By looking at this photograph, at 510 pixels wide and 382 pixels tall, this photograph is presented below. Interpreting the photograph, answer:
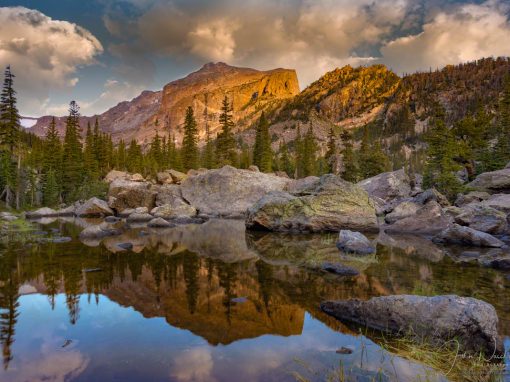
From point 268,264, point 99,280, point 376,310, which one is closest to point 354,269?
point 268,264

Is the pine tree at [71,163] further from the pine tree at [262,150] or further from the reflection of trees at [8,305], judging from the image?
the reflection of trees at [8,305]

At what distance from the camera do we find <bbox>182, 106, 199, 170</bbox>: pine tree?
7394cm

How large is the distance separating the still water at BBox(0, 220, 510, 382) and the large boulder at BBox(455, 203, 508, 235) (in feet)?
17.9

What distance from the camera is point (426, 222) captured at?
2320cm

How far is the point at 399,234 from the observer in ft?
76.9

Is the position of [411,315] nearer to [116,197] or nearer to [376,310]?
[376,310]

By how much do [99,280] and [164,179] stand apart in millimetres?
55682

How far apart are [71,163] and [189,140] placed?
2268 cm

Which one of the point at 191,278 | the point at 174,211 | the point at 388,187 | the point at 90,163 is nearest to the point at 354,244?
the point at 191,278

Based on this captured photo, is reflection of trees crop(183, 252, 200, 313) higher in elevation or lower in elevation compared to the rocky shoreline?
lower

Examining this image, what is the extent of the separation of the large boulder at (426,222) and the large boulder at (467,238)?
303cm

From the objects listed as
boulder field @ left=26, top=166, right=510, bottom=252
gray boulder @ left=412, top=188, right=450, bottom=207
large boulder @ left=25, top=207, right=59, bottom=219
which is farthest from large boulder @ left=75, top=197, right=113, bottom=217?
gray boulder @ left=412, top=188, right=450, bottom=207

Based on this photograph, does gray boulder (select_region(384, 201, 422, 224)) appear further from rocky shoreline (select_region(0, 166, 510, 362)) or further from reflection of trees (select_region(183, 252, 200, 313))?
reflection of trees (select_region(183, 252, 200, 313))

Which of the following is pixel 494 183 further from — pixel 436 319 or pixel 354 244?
pixel 436 319
